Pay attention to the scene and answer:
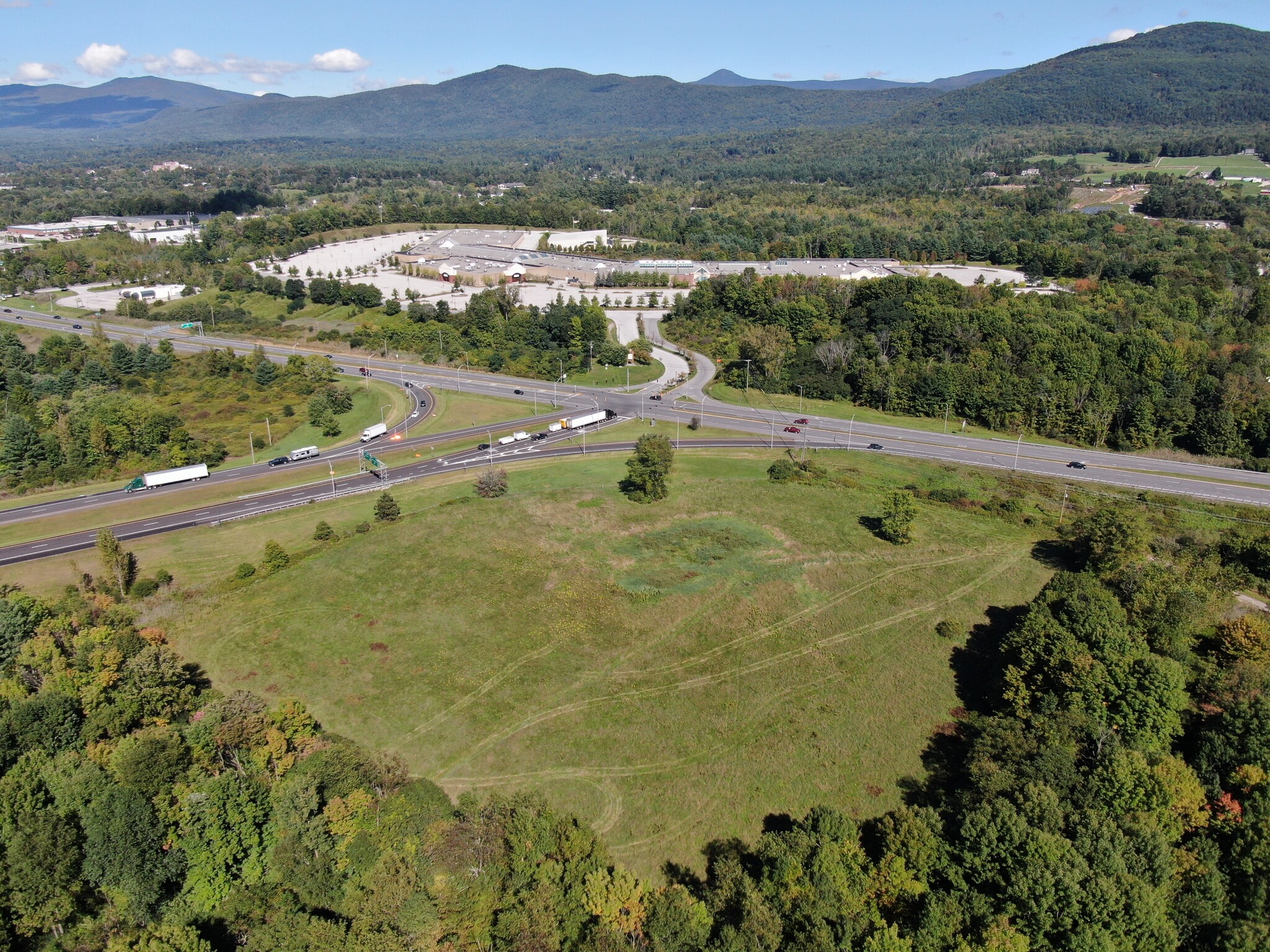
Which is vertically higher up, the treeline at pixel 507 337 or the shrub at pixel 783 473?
the treeline at pixel 507 337

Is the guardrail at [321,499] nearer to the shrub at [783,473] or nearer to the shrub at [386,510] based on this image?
the shrub at [386,510]

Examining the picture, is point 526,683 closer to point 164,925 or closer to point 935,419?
point 164,925

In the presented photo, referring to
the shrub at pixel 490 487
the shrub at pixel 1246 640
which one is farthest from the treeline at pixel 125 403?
the shrub at pixel 1246 640

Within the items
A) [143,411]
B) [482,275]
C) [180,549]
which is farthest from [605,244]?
[180,549]

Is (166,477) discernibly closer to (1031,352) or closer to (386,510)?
(386,510)

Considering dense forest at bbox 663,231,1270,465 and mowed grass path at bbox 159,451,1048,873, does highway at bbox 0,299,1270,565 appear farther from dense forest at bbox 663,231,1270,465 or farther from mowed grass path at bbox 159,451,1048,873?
mowed grass path at bbox 159,451,1048,873

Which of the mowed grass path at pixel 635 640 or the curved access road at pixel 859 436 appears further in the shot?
the curved access road at pixel 859 436
